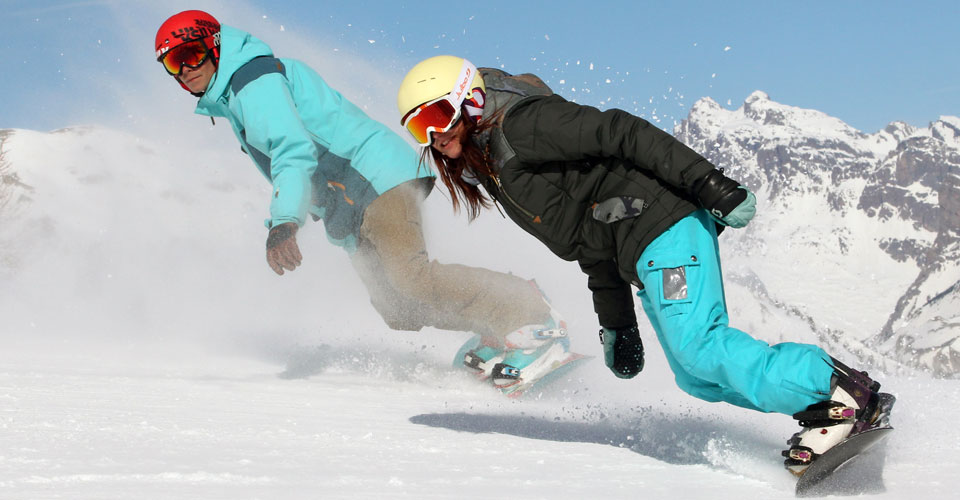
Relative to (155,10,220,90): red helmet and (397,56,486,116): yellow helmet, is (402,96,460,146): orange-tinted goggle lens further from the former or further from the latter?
(155,10,220,90): red helmet

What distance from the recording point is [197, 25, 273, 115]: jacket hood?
175 inches

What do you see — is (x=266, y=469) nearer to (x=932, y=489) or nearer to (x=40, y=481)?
(x=40, y=481)

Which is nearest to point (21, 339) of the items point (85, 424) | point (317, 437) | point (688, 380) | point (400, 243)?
point (400, 243)

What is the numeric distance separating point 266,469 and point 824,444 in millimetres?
1520

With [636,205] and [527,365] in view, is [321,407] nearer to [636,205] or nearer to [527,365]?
[527,365]

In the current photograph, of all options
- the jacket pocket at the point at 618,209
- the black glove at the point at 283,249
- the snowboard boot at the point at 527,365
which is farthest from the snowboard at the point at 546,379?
the jacket pocket at the point at 618,209

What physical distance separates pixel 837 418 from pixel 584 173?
108cm

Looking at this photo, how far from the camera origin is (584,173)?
2.74m

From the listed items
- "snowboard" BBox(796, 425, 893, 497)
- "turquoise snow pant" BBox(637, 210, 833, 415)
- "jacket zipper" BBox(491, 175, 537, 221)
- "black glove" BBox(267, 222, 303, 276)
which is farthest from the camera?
"black glove" BBox(267, 222, 303, 276)

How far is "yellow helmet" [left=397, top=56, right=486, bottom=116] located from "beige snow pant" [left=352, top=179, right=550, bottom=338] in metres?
1.77

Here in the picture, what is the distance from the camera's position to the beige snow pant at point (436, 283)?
4.44 meters

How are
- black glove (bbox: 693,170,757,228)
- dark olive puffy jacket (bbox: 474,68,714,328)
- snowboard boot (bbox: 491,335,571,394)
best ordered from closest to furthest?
black glove (bbox: 693,170,757,228) < dark olive puffy jacket (bbox: 474,68,714,328) < snowboard boot (bbox: 491,335,571,394)

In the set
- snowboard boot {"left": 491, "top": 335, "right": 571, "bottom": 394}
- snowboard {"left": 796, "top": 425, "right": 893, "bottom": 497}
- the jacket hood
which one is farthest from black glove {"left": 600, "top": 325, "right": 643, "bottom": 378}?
the jacket hood

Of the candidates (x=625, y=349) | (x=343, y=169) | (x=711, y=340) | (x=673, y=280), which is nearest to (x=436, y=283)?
(x=343, y=169)
